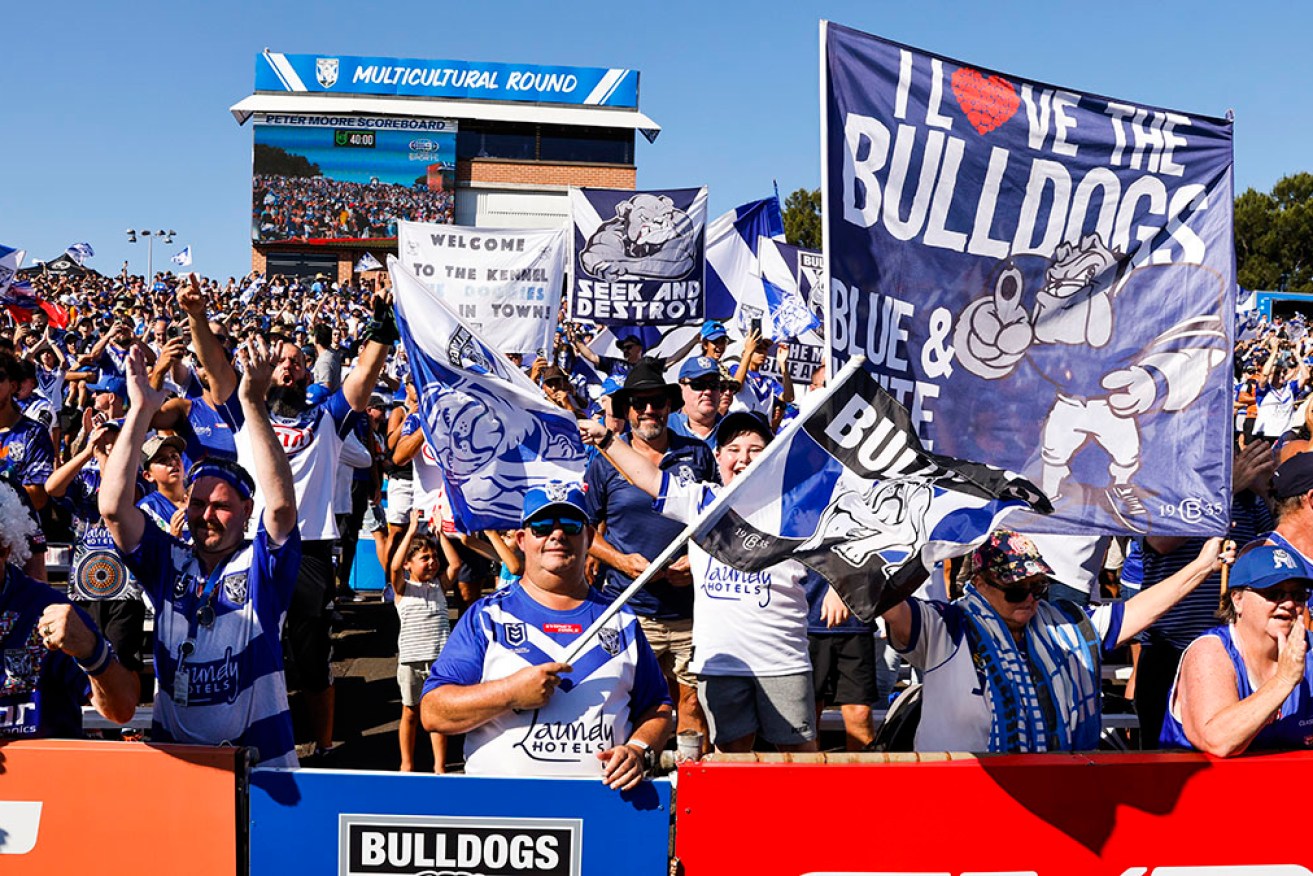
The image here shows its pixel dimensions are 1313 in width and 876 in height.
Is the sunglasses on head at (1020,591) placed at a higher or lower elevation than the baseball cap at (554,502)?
lower

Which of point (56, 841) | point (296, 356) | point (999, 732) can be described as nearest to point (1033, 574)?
point (999, 732)

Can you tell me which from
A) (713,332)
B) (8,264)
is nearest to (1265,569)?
(713,332)

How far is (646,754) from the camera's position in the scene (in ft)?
10.9

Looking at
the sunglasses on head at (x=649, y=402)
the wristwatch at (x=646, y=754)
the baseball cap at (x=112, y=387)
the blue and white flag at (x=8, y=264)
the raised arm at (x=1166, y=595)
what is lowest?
the wristwatch at (x=646, y=754)

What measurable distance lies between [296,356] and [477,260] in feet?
10.5

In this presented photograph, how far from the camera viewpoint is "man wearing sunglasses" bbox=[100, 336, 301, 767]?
354cm

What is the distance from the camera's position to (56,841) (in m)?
3.28

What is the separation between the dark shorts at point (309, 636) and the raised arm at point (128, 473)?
219cm

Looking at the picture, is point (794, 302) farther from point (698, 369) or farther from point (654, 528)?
point (654, 528)

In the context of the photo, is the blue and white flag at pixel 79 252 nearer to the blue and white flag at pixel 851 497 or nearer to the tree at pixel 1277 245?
the blue and white flag at pixel 851 497

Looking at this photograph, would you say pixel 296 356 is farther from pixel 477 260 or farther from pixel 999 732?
pixel 999 732

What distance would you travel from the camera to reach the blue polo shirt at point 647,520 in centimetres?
545

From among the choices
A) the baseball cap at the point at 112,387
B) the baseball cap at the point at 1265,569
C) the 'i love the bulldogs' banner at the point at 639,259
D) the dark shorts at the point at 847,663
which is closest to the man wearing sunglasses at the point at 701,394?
the dark shorts at the point at 847,663

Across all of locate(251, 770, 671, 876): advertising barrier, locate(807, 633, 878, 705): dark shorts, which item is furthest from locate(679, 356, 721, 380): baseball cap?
locate(251, 770, 671, 876): advertising barrier
